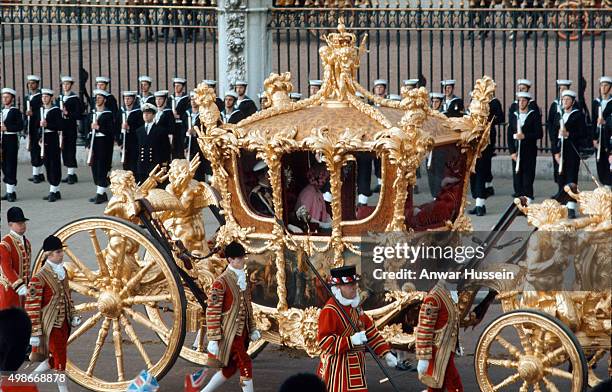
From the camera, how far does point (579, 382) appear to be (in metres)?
10.0

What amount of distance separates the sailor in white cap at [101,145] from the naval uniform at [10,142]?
2.74 feet

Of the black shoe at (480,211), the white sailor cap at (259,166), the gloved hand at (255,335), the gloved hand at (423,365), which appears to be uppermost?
the white sailor cap at (259,166)

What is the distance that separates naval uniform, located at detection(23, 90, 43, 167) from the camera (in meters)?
20.0

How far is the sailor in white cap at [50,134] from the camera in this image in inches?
757

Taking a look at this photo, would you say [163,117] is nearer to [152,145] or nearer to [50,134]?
[152,145]

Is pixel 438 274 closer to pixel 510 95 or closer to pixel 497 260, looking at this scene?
pixel 497 260

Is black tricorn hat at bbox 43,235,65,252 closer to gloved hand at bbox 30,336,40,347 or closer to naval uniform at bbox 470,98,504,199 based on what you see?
gloved hand at bbox 30,336,40,347

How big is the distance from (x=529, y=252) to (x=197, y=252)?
2507mm

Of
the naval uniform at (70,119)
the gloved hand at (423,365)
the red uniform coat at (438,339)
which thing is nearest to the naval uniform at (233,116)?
the naval uniform at (70,119)

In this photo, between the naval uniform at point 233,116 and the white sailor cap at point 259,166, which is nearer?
the white sailor cap at point 259,166

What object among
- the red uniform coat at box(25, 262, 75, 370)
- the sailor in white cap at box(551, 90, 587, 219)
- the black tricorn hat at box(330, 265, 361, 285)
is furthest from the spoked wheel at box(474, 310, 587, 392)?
the sailor in white cap at box(551, 90, 587, 219)

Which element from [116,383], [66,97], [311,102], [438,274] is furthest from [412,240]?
[66,97]

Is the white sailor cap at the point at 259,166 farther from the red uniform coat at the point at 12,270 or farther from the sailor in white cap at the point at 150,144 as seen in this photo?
the sailor in white cap at the point at 150,144

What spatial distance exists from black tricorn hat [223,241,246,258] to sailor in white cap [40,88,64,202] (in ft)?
27.8
